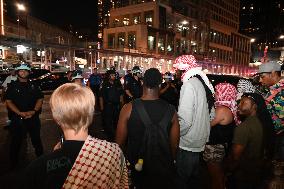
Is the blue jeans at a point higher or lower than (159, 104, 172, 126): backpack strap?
lower

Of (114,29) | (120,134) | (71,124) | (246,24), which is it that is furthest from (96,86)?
(246,24)

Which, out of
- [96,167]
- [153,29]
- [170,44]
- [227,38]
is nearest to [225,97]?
[96,167]

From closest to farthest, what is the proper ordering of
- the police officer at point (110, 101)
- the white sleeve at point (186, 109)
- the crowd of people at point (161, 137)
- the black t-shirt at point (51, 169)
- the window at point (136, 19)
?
the black t-shirt at point (51, 169), the crowd of people at point (161, 137), the white sleeve at point (186, 109), the police officer at point (110, 101), the window at point (136, 19)

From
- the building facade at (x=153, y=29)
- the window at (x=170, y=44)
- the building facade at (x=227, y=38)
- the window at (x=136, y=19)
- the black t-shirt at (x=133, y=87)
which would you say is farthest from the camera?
the building facade at (x=227, y=38)

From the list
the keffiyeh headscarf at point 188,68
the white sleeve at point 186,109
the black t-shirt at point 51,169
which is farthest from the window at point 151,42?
the black t-shirt at point 51,169

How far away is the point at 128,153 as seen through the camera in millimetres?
3490

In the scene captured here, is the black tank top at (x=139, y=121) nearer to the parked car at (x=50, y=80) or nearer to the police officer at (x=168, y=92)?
the police officer at (x=168, y=92)

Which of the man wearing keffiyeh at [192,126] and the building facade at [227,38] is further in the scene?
the building facade at [227,38]

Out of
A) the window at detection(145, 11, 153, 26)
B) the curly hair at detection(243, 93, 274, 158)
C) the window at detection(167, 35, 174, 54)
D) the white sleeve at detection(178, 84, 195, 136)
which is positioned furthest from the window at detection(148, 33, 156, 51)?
the curly hair at detection(243, 93, 274, 158)

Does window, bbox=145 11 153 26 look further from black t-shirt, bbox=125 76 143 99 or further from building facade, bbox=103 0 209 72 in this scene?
black t-shirt, bbox=125 76 143 99

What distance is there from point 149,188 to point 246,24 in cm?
15114

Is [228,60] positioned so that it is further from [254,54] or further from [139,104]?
[139,104]

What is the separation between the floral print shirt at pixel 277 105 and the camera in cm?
472

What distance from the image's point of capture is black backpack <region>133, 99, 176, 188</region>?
3262 mm
